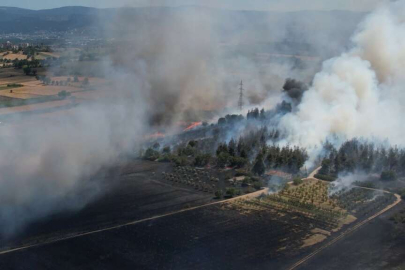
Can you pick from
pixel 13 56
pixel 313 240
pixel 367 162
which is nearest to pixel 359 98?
pixel 367 162

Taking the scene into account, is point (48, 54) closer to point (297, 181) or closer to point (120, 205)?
point (120, 205)

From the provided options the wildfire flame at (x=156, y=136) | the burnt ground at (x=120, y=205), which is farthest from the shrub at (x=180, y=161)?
the wildfire flame at (x=156, y=136)

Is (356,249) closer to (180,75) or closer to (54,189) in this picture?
(54,189)

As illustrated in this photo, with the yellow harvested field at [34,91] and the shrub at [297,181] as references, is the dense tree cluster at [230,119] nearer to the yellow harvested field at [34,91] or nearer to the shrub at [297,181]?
the shrub at [297,181]

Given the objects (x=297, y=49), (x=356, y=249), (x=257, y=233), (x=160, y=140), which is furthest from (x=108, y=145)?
(x=297, y=49)

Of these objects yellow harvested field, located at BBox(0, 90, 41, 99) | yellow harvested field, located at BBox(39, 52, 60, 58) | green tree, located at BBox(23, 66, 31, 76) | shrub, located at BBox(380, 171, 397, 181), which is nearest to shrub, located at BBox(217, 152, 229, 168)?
shrub, located at BBox(380, 171, 397, 181)

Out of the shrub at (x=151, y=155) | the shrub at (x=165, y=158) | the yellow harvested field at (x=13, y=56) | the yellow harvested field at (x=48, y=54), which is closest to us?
the shrub at (x=165, y=158)
